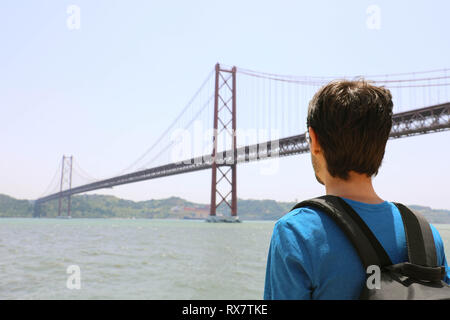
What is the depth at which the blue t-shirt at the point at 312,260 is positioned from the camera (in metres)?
0.73

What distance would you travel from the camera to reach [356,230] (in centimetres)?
75

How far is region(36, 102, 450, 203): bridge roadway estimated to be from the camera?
25312mm

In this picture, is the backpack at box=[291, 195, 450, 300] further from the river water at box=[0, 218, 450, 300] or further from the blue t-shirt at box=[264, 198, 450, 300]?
the river water at box=[0, 218, 450, 300]

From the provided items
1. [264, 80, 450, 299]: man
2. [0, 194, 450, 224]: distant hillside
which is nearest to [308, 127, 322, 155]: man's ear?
[264, 80, 450, 299]: man

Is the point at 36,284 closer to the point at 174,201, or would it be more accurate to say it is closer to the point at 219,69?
the point at 219,69

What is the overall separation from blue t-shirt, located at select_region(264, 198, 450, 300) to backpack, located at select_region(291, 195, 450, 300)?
2cm

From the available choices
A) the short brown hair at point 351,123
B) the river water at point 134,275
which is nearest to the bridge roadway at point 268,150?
the river water at point 134,275

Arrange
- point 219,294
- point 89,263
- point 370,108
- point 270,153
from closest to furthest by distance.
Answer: point 370,108 → point 219,294 → point 89,263 → point 270,153

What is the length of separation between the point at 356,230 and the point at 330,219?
51 millimetres

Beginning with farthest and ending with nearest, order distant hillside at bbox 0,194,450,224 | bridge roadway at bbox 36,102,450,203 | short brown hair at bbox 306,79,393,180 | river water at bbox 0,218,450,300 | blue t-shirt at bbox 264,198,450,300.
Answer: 1. distant hillside at bbox 0,194,450,224
2. bridge roadway at bbox 36,102,450,203
3. river water at bbox 0,218,450,300
4. short brown hair at bbox 306,79,393,180
5. blue t-shirt at bbox 264,198,450,300

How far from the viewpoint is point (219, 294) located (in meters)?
6.99

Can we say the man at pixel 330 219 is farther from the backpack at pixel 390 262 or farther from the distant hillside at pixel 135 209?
the distant hillside at pixel 135 209
